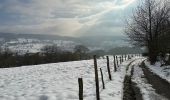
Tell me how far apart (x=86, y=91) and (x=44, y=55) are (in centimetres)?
7753

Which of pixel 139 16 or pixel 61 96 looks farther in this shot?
pixel 139 16

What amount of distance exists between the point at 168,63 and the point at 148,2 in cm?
1607

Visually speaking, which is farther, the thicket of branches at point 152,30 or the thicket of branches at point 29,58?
the thicket of branches at point 29,58

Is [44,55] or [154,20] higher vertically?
[154,20]

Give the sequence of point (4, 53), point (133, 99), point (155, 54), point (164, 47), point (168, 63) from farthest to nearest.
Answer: point (4, 53) → point (155, 54) → point (164, 47) → point (168, 63) → point (133, 99)

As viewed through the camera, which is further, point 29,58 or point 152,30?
point 29,58

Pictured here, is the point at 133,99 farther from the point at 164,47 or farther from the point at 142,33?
the point at 142,33

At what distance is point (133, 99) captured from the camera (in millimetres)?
13117

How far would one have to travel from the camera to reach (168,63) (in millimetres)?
31859

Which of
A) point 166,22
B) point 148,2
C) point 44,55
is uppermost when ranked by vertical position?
point 148,2

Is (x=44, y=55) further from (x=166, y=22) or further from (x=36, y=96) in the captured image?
(x=36, y=96)

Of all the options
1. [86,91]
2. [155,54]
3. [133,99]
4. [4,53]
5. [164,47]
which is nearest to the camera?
[133,99]

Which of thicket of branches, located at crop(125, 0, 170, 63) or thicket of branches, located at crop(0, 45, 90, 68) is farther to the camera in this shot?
thicket of branches, located at crop(0, 45, 90, 68)

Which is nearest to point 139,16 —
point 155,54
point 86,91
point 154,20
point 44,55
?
point 154,20
